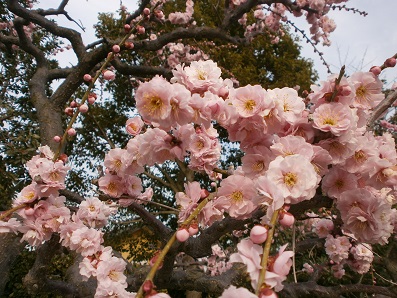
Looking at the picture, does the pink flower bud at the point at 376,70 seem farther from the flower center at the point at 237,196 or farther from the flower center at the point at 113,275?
the flower center at the point at 113,275

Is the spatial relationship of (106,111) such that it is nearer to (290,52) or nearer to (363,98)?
(290,52)

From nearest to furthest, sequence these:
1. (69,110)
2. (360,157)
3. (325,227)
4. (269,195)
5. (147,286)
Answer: (147,286), (269,195), (360,157), (69,110), (325,227)

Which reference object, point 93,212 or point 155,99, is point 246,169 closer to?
point 155,99

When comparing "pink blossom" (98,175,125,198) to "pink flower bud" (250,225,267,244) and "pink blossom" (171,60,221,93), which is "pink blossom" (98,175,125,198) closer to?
"pink blossom" (171,60,221,93)

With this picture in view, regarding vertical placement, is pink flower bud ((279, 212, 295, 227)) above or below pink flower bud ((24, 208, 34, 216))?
below

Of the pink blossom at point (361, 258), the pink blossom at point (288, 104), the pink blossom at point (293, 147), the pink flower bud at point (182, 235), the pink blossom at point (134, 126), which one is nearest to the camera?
the pink flower bud at point (182, 235)

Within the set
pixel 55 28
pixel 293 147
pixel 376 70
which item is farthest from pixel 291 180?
pixel 55 28

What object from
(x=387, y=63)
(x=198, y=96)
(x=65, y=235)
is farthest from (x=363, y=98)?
(x=65, y=235)

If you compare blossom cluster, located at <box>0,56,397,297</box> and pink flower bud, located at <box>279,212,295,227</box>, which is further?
blossom cluster, located at <box>0,56,397,297</box>

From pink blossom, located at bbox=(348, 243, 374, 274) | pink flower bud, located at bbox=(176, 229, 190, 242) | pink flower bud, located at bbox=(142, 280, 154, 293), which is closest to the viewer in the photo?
pink flower bud, located at bbox=(142, 280, 154, 293)

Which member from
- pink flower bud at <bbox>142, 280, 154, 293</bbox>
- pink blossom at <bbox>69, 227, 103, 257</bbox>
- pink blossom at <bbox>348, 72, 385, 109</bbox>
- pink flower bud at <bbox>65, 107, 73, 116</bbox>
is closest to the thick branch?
pink flower bud at <bbox>65, 107, 73, 116</bbox>

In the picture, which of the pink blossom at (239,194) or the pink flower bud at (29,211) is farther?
the pink flower bud at (29,211)

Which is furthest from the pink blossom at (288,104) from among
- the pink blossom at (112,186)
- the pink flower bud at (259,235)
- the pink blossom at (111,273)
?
the pink blossom at (111,273)

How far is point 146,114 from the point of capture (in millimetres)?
928
